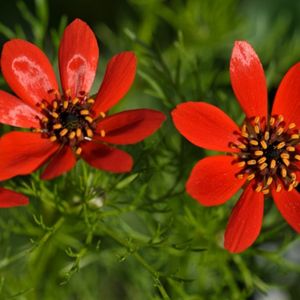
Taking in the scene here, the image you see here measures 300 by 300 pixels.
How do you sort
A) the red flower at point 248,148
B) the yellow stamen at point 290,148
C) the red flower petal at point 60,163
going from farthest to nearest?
the yellow stamen at point 290,148
the red flower at point 248,148
the red flower petal at point 60,163

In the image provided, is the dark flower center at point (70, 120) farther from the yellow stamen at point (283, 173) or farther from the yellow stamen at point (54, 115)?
the yellow stamen at point (283, 173)

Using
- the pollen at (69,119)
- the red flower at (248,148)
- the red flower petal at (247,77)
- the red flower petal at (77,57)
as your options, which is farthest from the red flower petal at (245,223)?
the red flower petal at (77,57)

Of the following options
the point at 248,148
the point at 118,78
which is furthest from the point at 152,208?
the point at 118,78

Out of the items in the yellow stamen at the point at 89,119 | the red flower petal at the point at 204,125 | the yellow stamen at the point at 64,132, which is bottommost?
the yellow stamen at the point at 64,132

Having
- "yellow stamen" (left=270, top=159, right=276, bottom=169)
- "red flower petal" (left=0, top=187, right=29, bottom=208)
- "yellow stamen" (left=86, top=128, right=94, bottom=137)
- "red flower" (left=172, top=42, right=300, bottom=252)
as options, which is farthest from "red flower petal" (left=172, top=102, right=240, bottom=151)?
"red flower petal" (left=0, top=187, right=29, bottom=208)

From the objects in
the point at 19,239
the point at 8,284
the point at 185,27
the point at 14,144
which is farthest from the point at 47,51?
the point at 14,144

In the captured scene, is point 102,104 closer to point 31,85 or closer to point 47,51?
point 31,85
